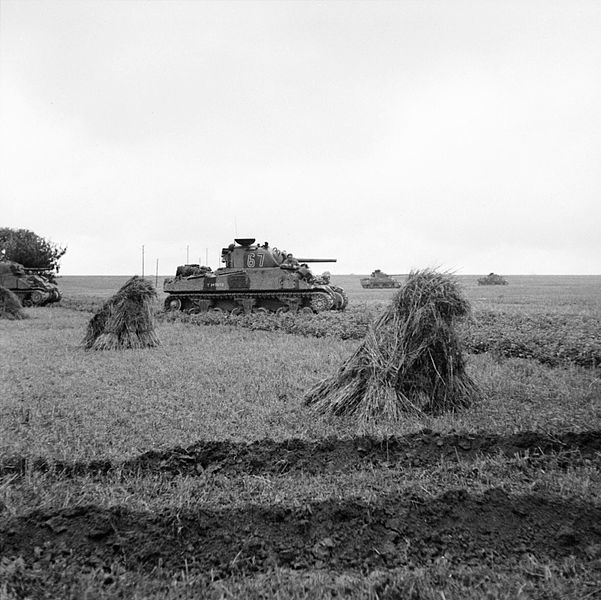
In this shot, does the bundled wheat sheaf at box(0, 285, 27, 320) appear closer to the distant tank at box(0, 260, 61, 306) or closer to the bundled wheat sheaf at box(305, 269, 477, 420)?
the distant tank at box(0, 260, 61, 306)

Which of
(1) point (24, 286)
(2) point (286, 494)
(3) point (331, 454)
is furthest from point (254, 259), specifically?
(2) point (286, 494)

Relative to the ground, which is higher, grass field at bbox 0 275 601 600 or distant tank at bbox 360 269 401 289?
distant tank at bbox 360 269 401 289

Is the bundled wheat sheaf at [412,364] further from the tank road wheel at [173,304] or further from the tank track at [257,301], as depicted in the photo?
the tank road wheel at [173,304]

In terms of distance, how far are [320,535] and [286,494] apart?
2.13ft

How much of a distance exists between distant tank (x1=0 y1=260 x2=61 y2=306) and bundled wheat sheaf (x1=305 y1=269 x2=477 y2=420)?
29150 mm

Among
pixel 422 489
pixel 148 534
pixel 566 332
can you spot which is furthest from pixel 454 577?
pixel 566 332

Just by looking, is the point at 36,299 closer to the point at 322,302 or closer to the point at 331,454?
the point at 322,302

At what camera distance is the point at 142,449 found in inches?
198

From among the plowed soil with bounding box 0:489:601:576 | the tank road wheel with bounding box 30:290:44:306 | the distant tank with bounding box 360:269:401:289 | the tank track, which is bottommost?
the plowed soil with bounding box 0:489:601:576

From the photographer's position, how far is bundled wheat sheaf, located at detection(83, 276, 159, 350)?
12.0 metres

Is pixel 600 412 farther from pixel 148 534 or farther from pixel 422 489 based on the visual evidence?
pixel 148 534

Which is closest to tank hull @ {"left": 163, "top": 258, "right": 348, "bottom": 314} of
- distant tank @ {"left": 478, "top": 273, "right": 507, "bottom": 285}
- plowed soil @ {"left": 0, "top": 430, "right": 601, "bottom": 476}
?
plowed soil @ {"left": 0, "top": 430, "right": 601, "bottom": 476}

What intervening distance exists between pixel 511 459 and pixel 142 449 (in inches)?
138

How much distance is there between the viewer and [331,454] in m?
5.02
